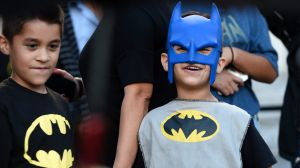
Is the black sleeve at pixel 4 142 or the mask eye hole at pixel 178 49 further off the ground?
the mask eye hole at pixel 178 49

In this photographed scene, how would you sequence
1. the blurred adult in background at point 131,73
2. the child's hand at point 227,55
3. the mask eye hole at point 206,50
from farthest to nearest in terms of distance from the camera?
the child's hand at point 227,55, the blurred adult in background at point 131,73, the mask eye hole at point 206,50

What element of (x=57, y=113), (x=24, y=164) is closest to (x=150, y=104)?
(x=57, y=113)

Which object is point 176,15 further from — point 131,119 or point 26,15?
point 26,15

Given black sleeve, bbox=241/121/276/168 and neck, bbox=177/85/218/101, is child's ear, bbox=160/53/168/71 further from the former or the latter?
black sleeve, bbox=241/121/276/168

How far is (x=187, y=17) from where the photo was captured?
256 centimetres

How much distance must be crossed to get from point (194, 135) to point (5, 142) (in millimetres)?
583

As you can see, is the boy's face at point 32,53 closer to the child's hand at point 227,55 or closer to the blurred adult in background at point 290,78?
the child's hand at point 227,55

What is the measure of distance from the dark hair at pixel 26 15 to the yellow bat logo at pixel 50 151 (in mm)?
292

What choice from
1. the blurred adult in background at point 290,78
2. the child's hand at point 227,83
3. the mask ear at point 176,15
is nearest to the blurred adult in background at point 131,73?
the mask ear at point 176,15

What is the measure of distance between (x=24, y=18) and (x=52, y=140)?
406 millimetres

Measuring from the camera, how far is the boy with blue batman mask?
241 centimetres

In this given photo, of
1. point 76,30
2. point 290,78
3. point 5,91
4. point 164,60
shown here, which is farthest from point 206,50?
point 290,78

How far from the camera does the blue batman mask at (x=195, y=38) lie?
2492 mm

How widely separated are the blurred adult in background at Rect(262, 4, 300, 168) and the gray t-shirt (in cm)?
115
